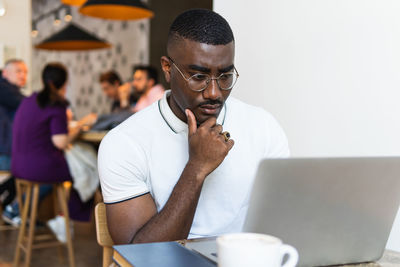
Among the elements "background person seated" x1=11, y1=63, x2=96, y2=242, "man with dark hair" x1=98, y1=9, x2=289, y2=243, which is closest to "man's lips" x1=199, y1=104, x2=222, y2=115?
"man with dark hair" x1=98, y1=9, x2=289, y2=243

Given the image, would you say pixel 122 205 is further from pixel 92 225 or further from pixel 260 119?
pixel 92 225

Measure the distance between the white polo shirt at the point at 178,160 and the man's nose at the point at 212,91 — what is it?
14cm

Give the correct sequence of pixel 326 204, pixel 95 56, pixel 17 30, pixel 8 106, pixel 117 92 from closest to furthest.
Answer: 1. pixel 326 204
2. pixel 8 106
3. pixel 117 92
4. pixel 17 30
5. pixel 95 56

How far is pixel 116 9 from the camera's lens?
11.6 ft

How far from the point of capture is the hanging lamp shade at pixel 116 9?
11.1 ft

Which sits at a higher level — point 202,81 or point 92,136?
point 202,81

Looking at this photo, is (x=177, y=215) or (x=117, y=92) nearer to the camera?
(x=177, y=215)

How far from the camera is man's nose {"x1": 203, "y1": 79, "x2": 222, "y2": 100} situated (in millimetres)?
1094

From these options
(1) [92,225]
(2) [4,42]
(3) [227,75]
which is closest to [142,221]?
(3) [227,75]

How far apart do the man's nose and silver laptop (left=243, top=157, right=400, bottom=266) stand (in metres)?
0.47

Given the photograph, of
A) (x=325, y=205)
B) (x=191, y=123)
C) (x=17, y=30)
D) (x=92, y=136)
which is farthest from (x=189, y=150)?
(x=17, y=30)

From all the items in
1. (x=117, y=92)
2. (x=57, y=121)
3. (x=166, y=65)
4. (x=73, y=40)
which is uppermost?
(x=166, y=65)

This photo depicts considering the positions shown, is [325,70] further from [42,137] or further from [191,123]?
[42,137]

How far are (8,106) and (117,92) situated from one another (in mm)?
1440
